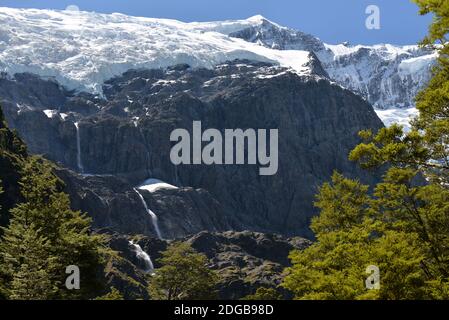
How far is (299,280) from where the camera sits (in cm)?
A: 3788

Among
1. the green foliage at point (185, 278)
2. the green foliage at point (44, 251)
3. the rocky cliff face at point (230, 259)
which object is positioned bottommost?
the rocky cliff face at point (230, 259)

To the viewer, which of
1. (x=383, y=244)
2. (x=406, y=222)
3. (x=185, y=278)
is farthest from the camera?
(x=185, y=278)

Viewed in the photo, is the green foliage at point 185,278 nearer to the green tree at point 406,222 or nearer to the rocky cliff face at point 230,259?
the green tree at point 406,222

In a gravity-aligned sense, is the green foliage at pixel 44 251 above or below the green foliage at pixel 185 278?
above

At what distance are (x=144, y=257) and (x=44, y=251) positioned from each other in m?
106

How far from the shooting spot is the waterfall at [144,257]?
453 ft

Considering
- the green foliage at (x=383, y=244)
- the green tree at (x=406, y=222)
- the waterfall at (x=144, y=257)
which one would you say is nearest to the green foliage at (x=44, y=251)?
the green foliage at (x=383, y=244)

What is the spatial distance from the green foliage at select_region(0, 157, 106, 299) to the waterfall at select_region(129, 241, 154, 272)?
95.9 meters

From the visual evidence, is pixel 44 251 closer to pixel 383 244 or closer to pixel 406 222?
pixel 383 244

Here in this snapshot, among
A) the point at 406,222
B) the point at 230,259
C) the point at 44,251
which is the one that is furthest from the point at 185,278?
the point at 230,259

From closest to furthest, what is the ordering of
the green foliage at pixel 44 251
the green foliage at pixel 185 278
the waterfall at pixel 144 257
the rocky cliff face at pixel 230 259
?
the green foliage at pixel 44 251, the green foliage at pixel 185 278, the rocky cliff face at pixel 230 259, the waterfall at pixel 144 257

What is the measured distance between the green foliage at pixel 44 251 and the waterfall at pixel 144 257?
9594cm

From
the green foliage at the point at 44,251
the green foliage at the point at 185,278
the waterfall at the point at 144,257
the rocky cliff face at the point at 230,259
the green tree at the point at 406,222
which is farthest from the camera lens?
the waterfall at the point at 144,257

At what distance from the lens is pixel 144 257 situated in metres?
140
